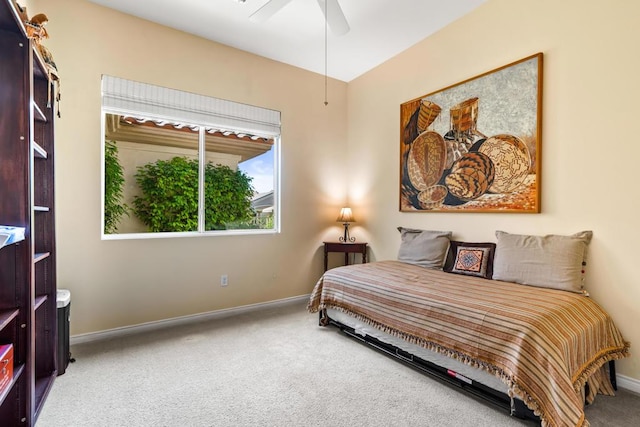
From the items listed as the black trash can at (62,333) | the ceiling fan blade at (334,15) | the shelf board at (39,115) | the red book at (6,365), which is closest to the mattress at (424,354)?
the black trash can at (62,333)

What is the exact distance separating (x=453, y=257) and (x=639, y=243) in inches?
53.3

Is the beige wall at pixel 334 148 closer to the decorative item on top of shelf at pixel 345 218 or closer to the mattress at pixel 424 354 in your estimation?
the decorative item on top of shelf at pixel 345 218

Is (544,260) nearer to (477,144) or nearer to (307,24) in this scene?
(477,144)

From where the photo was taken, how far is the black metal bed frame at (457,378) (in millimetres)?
1800

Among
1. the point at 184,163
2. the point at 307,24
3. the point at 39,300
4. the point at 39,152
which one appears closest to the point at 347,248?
the point at 184,163

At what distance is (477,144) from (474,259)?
3.56 feet

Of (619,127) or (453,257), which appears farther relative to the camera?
→ (453,257)

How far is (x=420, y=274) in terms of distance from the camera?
114 inches

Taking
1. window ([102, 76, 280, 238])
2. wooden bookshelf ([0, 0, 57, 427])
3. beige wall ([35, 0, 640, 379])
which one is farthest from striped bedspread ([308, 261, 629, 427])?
wooden bookshelf ([0, 0, 57, 427])

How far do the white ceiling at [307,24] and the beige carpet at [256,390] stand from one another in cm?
303

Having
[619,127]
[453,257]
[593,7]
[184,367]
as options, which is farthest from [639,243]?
[184,367]

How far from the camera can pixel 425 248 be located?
3.29 m

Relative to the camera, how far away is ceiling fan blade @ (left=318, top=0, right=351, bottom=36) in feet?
7.51

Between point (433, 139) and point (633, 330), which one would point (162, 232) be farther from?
point (633, 330)
